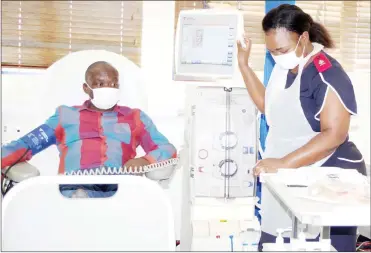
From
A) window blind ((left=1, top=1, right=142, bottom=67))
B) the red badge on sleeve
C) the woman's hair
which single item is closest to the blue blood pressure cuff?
window blind ((left=1, top=1, right=142, bottom=67))

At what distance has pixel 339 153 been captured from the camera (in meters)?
1.90

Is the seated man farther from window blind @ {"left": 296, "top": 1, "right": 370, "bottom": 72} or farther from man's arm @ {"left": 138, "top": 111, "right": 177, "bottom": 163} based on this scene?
window blind @ {"left": 296, "top": 1, "right": 370, "bottom": 72}

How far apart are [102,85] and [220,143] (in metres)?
0.61

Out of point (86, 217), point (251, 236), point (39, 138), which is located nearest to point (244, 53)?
point (251, 236)

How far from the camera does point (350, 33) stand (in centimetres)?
343

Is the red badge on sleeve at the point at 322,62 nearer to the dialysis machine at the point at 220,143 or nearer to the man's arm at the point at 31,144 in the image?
the dialysis machine at the point at 220,143

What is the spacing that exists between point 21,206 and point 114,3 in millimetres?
2107

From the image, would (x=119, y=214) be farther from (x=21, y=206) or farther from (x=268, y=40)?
(x=268, y=40)

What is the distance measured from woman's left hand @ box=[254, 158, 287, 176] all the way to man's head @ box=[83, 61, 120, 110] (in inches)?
33.2

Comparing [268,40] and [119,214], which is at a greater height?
[268,40]

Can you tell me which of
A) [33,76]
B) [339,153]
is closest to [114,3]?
[33,76]

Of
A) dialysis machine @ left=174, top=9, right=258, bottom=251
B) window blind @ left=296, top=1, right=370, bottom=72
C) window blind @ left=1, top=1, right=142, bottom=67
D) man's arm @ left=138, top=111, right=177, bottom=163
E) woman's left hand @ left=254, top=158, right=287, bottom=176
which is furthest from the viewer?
window blind @ left=296, top=1, right=370, bottom=72

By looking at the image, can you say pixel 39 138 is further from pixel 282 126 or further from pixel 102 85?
pixel 282 126

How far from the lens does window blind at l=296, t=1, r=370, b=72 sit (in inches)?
134
